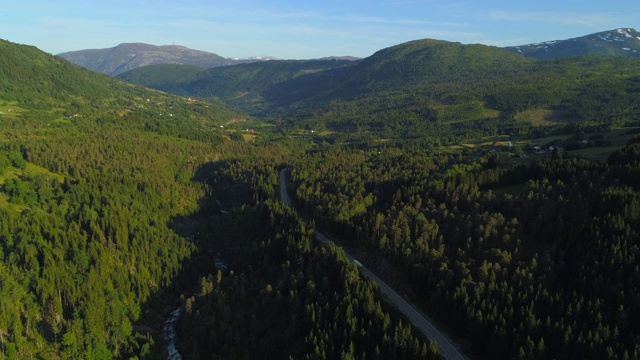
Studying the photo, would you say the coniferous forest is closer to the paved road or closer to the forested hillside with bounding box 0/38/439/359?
the forested hillside with bounding box 0/38/439/359

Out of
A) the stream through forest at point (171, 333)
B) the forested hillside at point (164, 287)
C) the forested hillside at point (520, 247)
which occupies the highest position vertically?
the forested hillside at point (520, 247)

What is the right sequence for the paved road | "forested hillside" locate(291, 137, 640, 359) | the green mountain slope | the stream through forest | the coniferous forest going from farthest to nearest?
the stream through forest
the green mountain slope
the paved road
the coniferous forest
"forested hillside" locate(291, 137, 640, 359)

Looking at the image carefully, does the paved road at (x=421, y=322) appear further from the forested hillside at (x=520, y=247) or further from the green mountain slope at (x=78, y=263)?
the green mountain slope at (x=78, y=263)

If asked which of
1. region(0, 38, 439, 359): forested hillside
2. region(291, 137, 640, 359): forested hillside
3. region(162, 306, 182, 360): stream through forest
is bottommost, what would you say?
region(162, 306, 182, 360): stream through forest

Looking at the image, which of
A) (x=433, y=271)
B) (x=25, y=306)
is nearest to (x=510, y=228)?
(x=433, y=271)

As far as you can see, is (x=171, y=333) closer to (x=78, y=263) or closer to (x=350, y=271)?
(x=78, y=263)

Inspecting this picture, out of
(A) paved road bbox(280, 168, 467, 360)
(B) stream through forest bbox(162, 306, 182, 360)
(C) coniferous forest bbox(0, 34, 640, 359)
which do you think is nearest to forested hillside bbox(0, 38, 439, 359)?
(C) coniferous forest bbox(0, 34, 640, 359)

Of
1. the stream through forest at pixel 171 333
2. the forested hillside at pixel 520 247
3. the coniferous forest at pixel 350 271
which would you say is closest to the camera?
the forested hillside at pixel 520 247

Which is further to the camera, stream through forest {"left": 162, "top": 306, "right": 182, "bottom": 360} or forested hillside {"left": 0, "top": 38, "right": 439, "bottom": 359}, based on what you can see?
stream through forest {"left": 162, "top": 306, "right": 182, "bottom": 360}

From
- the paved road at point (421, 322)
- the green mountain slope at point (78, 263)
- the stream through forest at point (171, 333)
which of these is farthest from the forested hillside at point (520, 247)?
the green mountain slope at point (78, 263)

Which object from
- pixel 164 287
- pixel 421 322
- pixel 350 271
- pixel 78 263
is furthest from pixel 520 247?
pixel 78 263

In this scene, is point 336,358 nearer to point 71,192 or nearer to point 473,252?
point 473,252
